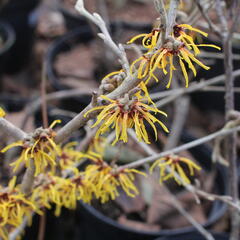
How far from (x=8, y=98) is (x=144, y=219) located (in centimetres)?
76

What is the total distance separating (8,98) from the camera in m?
1.74

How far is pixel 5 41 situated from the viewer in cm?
215

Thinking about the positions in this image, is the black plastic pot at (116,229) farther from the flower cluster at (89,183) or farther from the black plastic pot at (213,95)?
the black plastic pot at (213,95)

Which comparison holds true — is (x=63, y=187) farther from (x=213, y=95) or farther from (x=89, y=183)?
(x=213, y=95)

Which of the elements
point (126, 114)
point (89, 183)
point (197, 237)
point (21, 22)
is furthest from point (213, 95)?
point (126, 114)

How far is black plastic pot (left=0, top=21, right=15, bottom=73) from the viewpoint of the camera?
2047mm

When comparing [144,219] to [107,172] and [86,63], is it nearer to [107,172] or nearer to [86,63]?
[107,172]

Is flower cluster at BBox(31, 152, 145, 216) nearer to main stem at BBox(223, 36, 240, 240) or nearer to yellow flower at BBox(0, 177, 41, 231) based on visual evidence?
yellow flower at BBox(0, 177, 41, 231)

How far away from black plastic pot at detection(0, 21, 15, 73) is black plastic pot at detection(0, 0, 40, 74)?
66 mm

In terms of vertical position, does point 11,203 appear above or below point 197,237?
above

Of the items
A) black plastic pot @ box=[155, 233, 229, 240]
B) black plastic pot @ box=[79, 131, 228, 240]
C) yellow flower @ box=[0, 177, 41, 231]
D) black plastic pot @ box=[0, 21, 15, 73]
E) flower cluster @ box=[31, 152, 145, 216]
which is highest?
black plastic pot @ box=[0, 21, 15, 73]

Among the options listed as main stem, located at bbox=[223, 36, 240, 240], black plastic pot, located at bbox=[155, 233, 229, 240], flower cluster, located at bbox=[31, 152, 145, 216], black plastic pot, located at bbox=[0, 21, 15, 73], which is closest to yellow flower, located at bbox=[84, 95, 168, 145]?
flower cluster, located at bbox=[31, 152, 145, 216]

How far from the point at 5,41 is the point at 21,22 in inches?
6.8

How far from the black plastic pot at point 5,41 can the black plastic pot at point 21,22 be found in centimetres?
7
